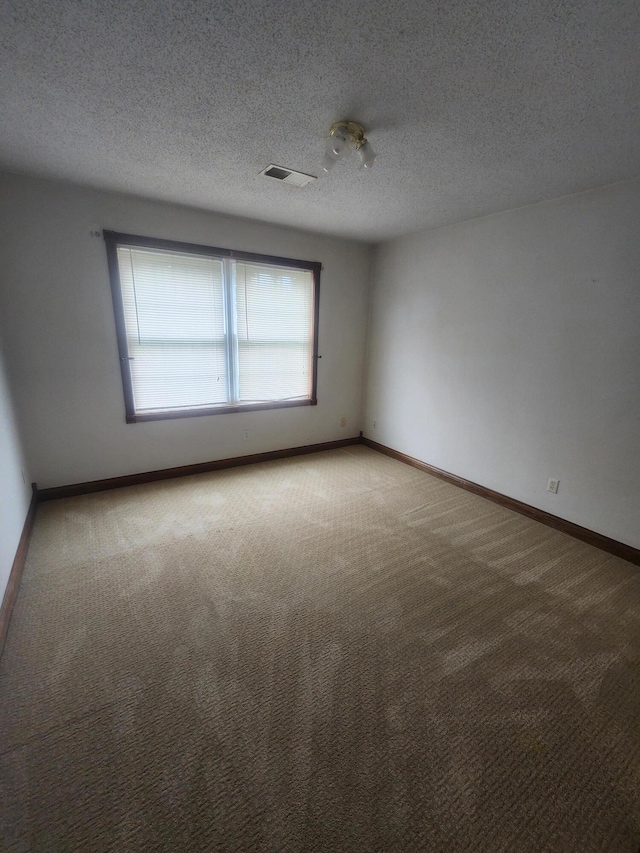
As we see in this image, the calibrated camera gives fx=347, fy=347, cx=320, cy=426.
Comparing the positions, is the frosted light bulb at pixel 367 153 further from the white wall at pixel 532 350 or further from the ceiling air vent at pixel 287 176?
the white wall at pixel 532 350

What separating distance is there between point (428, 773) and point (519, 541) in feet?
5.88

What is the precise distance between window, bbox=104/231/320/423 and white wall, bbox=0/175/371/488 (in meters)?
0.11

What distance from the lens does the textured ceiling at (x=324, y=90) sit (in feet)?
3.74

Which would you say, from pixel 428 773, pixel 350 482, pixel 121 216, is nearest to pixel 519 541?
pixel 350 482

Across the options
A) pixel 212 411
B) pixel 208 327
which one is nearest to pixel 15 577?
pixel 212 411

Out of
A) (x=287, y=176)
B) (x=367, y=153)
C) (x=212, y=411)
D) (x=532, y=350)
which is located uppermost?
(x=287, y=176)

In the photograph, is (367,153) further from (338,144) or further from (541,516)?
(541,516)

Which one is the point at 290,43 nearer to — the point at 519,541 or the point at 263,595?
the point at 263,595

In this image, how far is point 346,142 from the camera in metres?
1.75

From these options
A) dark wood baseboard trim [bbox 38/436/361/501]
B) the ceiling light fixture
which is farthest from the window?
the ceiling light fixture

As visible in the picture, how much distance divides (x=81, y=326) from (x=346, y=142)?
239 cm

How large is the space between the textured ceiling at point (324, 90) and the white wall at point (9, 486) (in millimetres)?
1607

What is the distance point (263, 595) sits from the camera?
1.96 meters

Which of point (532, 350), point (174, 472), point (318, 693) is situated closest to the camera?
point (318, 693)
